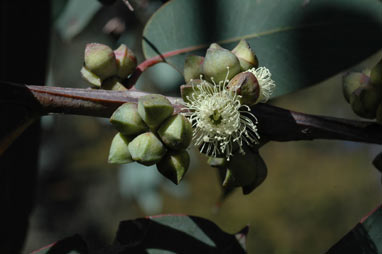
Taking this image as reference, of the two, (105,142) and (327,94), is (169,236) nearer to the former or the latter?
(105,142)

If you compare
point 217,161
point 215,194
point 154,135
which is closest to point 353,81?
point 217,161

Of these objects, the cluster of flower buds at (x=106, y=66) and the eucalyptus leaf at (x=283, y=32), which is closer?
the cluster of flower buds at (x=106, y=66)

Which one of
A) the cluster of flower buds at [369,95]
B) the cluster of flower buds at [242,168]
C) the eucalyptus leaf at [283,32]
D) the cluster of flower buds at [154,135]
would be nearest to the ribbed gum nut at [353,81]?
the cluster of flower buds at [369,95]

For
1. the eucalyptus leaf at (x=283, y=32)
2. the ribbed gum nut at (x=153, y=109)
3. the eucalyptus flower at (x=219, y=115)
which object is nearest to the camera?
the ribbed gum nut at (x=153, y=109)

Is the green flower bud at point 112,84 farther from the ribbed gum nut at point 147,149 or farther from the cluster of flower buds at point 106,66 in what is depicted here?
the ribbed gum nut at point 147,149

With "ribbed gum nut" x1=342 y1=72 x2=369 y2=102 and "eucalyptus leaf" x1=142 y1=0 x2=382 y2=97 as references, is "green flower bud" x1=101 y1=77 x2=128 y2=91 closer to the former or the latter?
"eucalyptus leaf" x1=142 y1=0 x2=382 y2=97

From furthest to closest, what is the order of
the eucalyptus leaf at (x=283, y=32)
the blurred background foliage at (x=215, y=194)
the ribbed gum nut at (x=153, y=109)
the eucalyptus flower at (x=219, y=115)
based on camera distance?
the blurred background foliage at (x=215, y=194), the eucalyptus leaf at (x=283, y=32), the eucalyptus flower at (x=219, y=115), the ribbed gum nut at (x=153, y=109)

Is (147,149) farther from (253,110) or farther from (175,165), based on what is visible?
(253,110)
